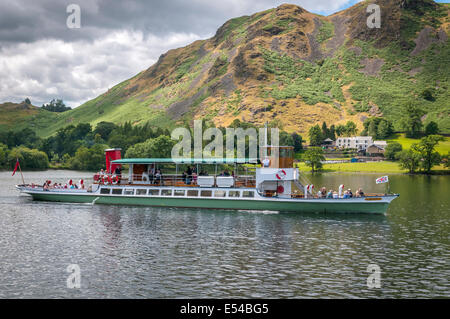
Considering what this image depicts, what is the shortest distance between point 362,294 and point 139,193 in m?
41.7

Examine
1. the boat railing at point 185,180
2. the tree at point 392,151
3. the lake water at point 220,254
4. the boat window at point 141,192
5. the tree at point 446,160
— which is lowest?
the lake water at point 220,254

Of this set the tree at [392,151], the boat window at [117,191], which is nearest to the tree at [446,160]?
the tree at [392,151]

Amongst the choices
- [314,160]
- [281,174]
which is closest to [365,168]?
[314,160]

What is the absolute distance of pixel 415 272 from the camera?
3109cm

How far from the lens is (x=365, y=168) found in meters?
162

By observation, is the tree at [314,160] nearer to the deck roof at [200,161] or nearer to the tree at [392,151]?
the tree at [392,151]

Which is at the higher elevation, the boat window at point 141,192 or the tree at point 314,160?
the tree at point 314,160

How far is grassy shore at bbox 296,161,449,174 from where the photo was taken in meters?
153

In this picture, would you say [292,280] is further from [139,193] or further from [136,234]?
[139,193]

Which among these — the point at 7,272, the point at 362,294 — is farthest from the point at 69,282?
the point at 362,294

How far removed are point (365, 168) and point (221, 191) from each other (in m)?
117

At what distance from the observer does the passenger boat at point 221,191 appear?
54531mm

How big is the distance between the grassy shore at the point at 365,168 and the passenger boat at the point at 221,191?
344 feet

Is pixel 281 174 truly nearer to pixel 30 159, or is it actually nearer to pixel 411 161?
pixel 411 161
